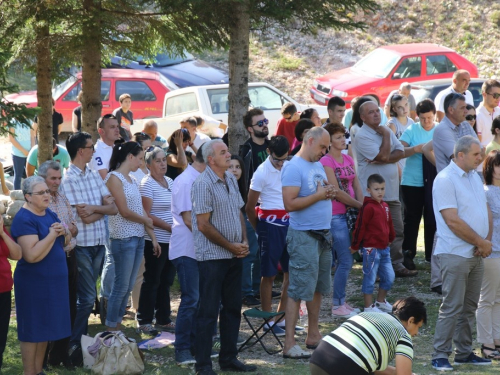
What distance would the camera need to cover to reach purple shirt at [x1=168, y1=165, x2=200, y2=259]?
7012mm

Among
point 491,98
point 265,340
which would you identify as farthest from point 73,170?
point 491,98

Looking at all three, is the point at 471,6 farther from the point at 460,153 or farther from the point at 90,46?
the point at 460,153

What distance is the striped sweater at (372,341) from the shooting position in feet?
16.0

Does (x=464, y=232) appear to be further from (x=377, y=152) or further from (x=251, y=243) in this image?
(x=251, y=243)

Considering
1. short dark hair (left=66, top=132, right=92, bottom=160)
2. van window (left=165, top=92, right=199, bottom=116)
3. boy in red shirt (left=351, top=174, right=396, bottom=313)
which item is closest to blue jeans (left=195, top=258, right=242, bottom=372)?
short dark hair (left=66, top=132, right=92, bottom=160)

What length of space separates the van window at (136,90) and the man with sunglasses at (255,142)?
11.2m

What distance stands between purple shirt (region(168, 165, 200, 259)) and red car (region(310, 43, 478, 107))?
1243 centimetres

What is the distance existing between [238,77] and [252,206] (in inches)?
101

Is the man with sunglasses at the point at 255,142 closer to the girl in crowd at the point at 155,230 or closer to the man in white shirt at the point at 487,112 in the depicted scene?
the girl in crowd at the point at 155,230

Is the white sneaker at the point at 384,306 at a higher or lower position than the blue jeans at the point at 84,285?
lower

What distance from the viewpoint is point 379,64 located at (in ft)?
66.1

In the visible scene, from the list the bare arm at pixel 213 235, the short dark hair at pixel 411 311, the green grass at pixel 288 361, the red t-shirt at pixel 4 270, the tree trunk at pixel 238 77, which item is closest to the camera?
the short dark hair at pixel 411 311

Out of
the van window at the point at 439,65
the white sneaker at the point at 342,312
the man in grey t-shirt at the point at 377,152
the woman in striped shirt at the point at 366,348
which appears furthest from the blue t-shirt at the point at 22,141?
the van window at the point at 439,65

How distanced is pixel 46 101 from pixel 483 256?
6480mm
